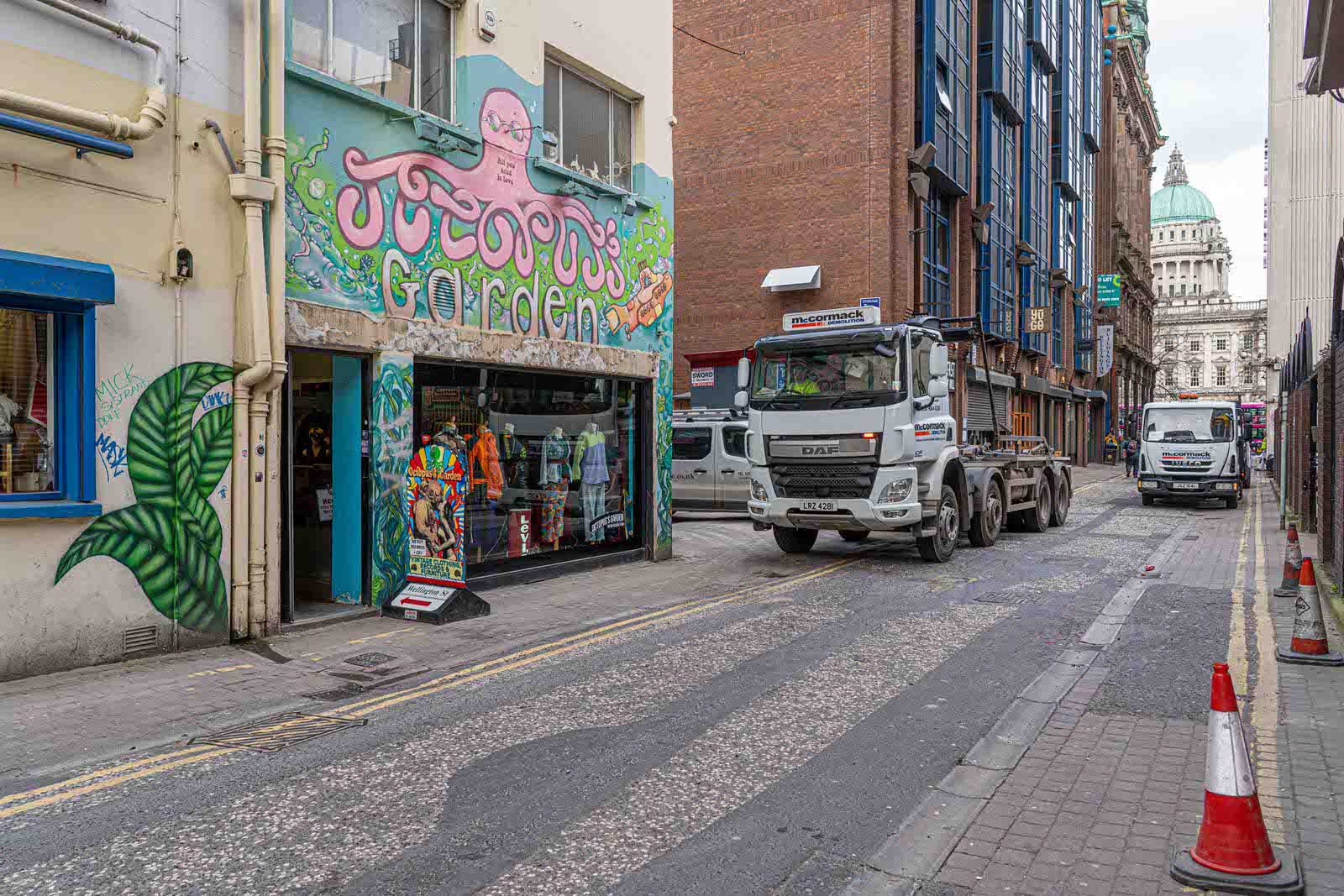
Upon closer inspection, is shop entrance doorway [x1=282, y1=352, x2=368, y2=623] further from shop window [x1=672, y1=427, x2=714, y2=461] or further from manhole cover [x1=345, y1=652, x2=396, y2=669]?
shop window [x1=672, y1=427, x2=714, y2=461]

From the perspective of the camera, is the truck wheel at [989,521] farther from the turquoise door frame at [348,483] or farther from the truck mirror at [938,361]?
the turquoise door frame at [348,483]

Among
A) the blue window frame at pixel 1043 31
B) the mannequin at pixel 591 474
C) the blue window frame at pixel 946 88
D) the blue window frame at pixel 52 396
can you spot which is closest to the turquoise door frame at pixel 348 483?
the blue window frame at pixel 52 396

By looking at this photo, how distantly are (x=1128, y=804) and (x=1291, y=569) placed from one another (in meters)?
7.41

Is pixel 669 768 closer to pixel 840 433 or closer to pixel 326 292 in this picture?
pixel 326 292

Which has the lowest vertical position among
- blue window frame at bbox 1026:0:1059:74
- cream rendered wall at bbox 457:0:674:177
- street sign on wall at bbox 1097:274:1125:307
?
cream rendered wall at bbox 457:0:674:177

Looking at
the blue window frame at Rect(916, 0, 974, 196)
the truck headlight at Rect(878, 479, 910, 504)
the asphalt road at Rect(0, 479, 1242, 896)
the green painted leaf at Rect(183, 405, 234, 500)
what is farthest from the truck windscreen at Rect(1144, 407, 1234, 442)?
the green painted leaf at Rect(183, 405, 234, 500)

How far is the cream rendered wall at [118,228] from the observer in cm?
665

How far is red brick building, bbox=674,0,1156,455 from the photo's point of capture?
26.1 meters

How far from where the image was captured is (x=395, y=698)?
6465mm

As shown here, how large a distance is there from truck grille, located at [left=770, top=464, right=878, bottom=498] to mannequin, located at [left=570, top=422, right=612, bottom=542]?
92.7 inches

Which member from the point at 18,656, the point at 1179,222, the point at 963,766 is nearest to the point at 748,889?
the point at 963,766

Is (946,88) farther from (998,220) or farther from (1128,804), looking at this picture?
(1128,804)

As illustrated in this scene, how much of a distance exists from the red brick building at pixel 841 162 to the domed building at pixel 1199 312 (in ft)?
250

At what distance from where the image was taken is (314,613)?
8984 millimetres
